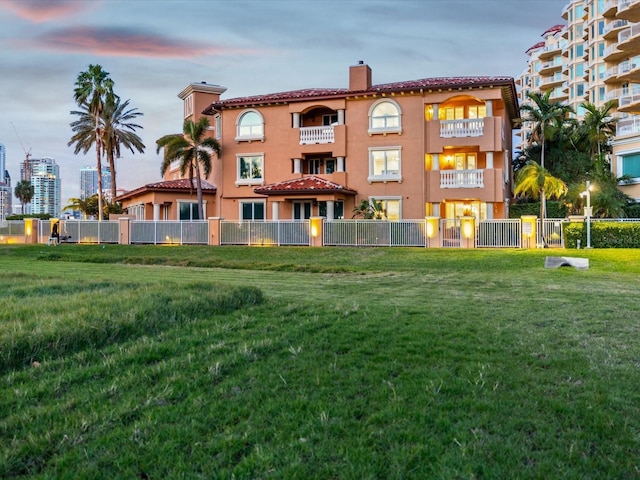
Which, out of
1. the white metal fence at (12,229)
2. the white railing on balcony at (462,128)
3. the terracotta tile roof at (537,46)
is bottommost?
the white metal fence at (12,229)

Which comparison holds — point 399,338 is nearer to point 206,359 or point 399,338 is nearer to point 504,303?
point 206,359

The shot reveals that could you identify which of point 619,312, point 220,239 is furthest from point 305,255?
point 619,312

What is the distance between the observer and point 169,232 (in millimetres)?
30156

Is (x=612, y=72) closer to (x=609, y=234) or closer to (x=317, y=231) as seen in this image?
(x=609, y=234)

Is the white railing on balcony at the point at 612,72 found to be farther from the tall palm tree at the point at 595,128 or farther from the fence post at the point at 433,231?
the fence post at the point at 433,231

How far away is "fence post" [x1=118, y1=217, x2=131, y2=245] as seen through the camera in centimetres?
3092

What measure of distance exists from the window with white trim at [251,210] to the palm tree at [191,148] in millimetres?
2810

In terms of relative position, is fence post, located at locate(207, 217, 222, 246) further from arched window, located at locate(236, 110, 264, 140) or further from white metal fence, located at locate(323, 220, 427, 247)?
arched window, located at locate(236, 110, 264, 140)

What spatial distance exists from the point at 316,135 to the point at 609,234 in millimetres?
17918

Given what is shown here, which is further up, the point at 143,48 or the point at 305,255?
the point at 143,48

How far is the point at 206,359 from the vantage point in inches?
206

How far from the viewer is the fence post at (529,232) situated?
24.2 metres

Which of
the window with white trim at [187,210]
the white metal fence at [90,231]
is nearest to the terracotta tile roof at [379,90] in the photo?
the window with white trim at [187,210]

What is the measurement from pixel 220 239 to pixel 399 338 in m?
23.7
